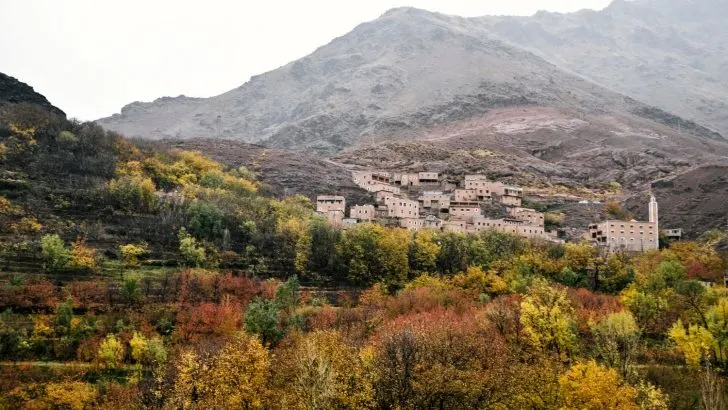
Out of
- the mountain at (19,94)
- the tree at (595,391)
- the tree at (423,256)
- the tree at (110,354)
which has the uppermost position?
the mountain at (19,94)

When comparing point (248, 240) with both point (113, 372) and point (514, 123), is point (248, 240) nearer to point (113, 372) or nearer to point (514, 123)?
point (113, 372)

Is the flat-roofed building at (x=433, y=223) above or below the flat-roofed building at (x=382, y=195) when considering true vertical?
below

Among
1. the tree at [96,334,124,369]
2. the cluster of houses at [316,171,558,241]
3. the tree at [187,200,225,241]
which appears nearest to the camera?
the tree at [96,334,124,369]

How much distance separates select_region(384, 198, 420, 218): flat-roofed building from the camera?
3939 inches

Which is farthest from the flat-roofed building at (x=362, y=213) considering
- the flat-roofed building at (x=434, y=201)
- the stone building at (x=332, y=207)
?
the flat-roofed building at (x=434, y=201)

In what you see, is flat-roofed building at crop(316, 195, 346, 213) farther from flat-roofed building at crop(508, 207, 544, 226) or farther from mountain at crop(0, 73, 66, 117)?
mountain at crop(0, 73, 66, 117)

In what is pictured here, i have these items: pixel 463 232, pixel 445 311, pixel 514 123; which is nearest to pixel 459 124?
pixel 514 123

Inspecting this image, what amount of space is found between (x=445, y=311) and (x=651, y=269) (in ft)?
108

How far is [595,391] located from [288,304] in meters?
33.5

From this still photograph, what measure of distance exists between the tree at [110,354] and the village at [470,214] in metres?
45.7

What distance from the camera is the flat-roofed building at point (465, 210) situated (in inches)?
4011

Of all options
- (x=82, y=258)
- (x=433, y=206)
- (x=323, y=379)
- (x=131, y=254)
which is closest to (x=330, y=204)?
(x=433, y=206)

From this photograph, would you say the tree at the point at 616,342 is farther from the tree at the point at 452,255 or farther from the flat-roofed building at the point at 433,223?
the flat-roofed building at the point at 433,223

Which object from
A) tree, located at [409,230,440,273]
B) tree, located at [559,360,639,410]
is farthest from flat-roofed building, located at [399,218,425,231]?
tree, located at [559,360,639,410]
